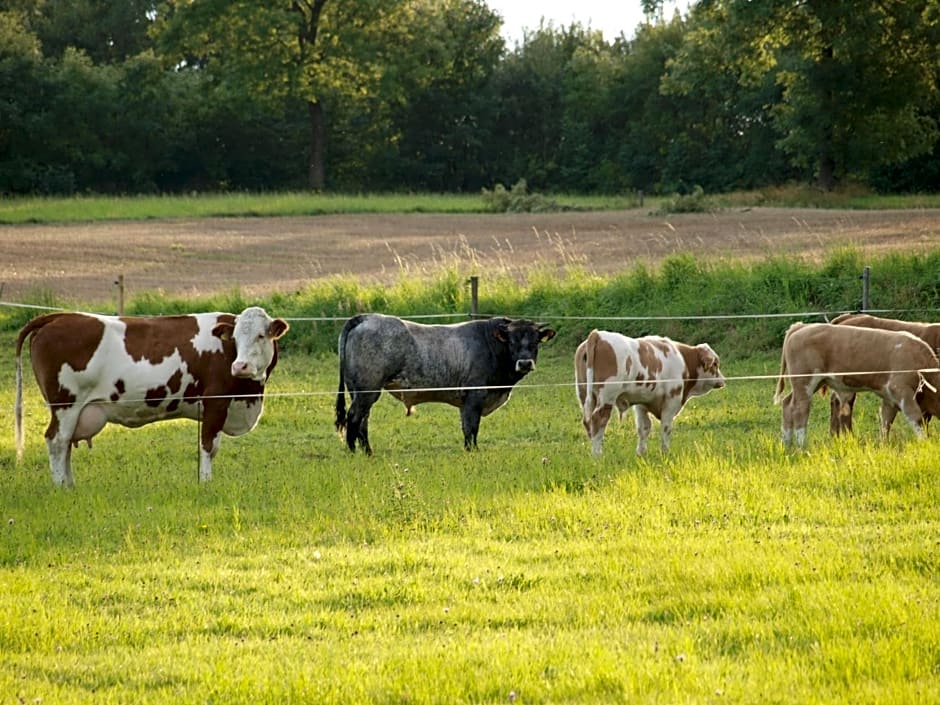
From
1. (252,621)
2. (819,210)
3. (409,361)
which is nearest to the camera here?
(252,621)

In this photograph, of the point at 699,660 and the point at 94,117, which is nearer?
the point at 699,660

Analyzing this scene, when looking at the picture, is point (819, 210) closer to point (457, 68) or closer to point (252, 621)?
point (457, 68)

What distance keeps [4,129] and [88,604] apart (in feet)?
209

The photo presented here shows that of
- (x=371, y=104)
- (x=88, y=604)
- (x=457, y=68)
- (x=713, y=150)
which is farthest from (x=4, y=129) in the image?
(x=88, y=604)

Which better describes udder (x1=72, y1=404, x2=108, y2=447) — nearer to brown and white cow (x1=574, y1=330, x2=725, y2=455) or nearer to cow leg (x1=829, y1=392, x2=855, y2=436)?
brown and white cow (x1=574, y1=330, x2=725, y2=455)

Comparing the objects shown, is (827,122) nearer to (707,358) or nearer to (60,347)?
(707,358)

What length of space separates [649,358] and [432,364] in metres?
2.38

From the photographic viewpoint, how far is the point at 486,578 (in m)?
8.93

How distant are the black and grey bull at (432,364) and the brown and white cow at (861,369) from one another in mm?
2761

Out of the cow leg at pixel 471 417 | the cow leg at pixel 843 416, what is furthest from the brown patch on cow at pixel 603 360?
the cow leg at pixel 843 416

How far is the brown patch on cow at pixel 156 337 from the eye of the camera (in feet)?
44.6

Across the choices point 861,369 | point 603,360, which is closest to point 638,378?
point 603,360

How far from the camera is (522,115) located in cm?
8038

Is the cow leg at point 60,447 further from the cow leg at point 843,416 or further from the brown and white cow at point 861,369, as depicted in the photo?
the cow leg at point 843,416
